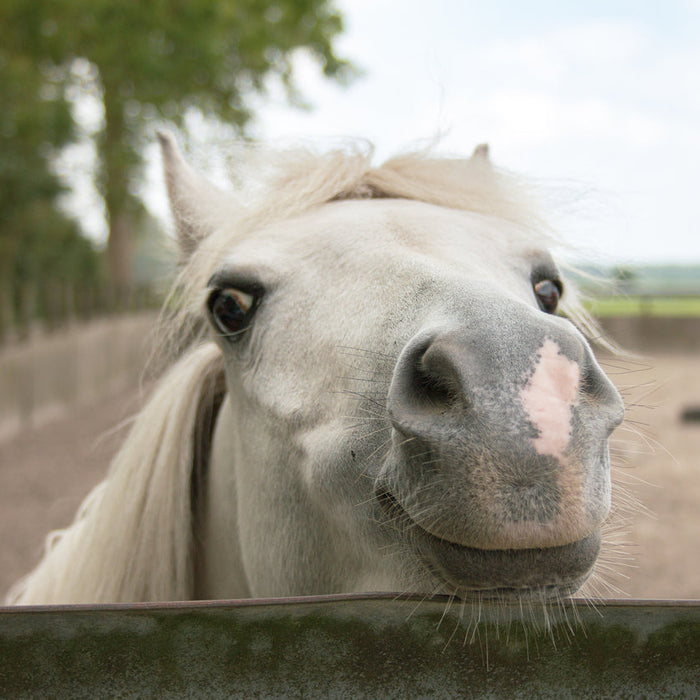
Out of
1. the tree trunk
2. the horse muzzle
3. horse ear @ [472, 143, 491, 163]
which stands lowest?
the horse muzzle

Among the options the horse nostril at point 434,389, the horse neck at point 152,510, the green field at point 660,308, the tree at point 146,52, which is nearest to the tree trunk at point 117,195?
the tree at point 146,52

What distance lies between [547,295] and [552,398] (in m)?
0.68

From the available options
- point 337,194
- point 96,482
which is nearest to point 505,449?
point 337,194

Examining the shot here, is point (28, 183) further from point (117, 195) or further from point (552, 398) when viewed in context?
point (552, 398)

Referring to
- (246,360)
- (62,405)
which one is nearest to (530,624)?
(246,360)

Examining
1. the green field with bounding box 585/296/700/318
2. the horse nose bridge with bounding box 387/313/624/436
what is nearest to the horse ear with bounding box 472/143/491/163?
the horse nose bridge with bounding box 387/313/624/436

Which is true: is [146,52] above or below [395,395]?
above

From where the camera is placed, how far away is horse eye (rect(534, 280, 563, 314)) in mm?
1479

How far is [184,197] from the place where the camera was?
188 centimetres

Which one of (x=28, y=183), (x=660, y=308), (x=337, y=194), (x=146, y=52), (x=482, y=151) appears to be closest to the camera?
→ (x=337, y=194)

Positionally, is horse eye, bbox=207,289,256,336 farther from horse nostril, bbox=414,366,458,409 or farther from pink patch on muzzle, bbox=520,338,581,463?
pink patch on muzzle, bbox=520,338,581,463

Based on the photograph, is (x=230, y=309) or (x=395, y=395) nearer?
(x=395, y=395)

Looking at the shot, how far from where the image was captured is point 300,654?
2.54ft

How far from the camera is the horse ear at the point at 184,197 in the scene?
187 cm
